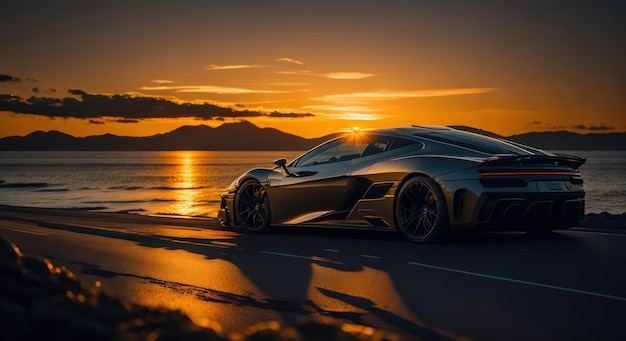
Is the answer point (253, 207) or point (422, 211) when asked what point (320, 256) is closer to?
point (422, 211)

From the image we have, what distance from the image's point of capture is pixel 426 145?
11.1m

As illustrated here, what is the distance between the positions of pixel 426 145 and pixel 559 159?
165 cm

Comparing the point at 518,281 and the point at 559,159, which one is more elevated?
the point at 559,159

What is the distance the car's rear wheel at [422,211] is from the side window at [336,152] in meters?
1.35

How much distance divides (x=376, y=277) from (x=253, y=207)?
553 centimetres

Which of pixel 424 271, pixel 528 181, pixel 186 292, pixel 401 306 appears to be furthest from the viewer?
pixel 528 181

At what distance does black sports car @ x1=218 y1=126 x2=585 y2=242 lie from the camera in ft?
33.3

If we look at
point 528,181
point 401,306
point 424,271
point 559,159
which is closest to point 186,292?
point 401,306

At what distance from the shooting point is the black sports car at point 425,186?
10156 millimetres

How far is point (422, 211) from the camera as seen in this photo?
10.5 meters

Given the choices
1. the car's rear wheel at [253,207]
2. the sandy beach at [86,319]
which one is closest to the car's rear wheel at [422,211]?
the car's rear wheel at [253,207]

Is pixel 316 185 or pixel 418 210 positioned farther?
pixel 316 185

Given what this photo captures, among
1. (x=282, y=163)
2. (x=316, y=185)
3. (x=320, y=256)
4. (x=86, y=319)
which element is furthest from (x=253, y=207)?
(x=86, y=319)

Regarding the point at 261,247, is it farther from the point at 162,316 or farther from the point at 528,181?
the point at 162,316
